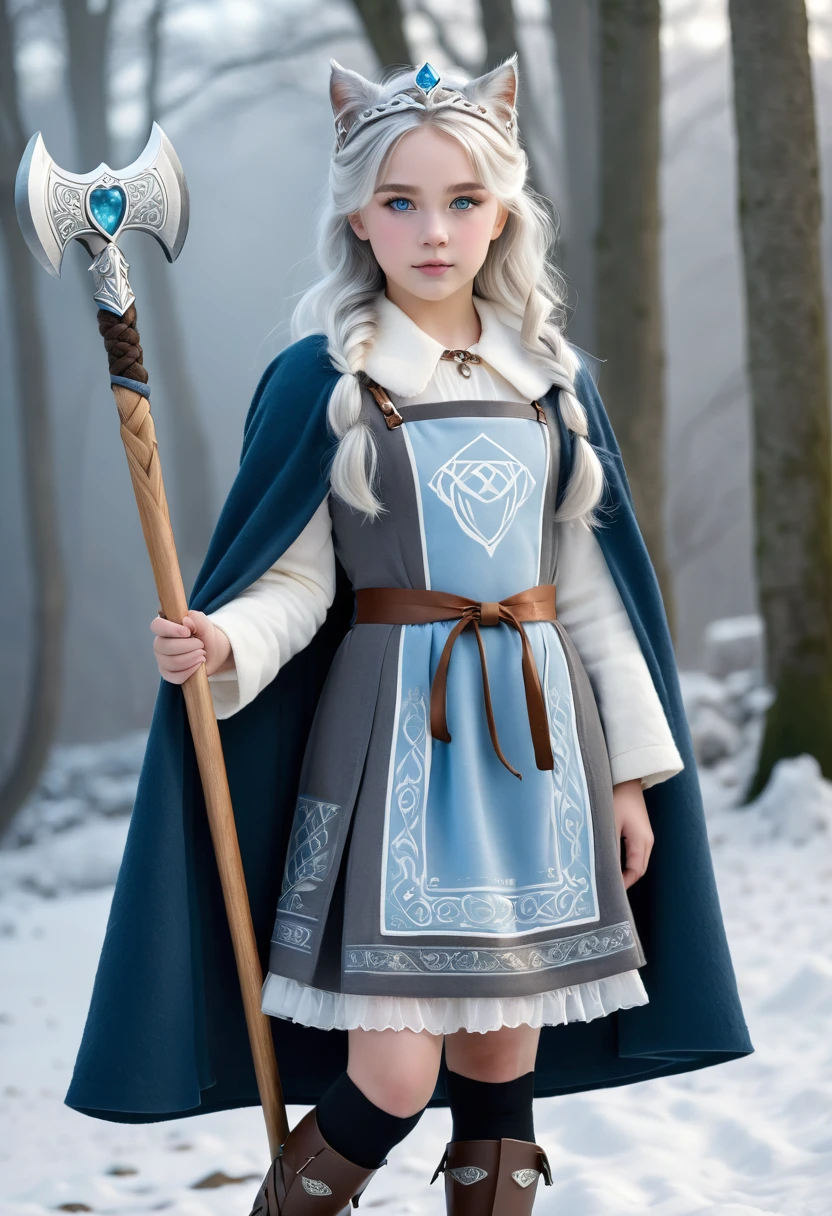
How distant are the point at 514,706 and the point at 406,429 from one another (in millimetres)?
403

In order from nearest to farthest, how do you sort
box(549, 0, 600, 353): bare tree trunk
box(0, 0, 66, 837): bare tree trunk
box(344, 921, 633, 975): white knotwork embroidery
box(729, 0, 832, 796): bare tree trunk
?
1. box(344, 921, 633, 975): white knotwork embroidery
2. box(729, 0, 832, 796): bare tree trunk
3. box(0, 0, 66, 837): bare tree trunk
4. box(549, 0, 600, 353): bare tree trunk

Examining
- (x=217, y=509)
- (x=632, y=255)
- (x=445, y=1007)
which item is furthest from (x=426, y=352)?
(x=217, y=509)

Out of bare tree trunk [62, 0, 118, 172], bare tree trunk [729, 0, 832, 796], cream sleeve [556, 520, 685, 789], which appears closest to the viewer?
cream sleeve [556, 520, 685, 789]

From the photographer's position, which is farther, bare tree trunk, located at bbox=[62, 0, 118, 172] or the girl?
bare tree trunk, located at bbox=[62, 0, 118, 172]

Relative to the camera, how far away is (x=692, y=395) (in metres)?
13.0

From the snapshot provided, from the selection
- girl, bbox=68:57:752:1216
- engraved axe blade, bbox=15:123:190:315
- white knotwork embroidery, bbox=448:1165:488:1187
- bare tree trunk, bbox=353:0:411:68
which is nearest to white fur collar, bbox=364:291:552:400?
girl, bbox=68:57:752:1216

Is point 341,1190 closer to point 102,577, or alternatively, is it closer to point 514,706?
point 514,706

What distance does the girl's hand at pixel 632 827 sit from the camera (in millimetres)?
1874

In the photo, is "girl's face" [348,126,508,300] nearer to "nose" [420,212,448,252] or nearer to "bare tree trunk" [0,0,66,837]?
"nose" [420,212,448,252]

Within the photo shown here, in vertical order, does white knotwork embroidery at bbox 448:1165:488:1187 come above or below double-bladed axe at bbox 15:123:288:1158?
below

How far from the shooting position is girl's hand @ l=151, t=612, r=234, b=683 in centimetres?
162

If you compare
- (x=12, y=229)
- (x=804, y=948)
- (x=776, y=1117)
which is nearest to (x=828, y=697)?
(x=804, y=948)

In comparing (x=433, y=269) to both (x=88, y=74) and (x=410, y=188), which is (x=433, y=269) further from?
(x=88, y=74)

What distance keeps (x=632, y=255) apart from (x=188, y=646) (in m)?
3.61
